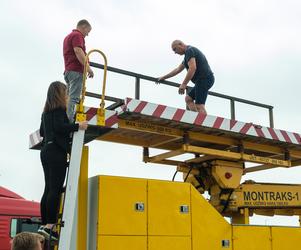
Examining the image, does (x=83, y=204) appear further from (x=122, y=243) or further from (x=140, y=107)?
(x=140, y=107)

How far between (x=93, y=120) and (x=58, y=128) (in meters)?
0.44

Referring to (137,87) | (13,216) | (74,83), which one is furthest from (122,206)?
(13,216)

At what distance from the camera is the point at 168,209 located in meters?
5.62

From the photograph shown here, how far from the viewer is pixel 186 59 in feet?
24.2

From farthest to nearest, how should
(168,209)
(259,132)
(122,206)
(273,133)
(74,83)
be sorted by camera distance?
(273,133) → (259,132) → (74,83) → (168,209) → (122,206)

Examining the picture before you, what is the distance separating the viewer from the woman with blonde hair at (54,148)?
4.76m

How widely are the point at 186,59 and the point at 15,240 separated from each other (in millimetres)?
4886

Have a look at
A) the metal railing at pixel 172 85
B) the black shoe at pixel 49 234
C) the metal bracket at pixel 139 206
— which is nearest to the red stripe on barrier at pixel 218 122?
the metal railing at pixel 172 85

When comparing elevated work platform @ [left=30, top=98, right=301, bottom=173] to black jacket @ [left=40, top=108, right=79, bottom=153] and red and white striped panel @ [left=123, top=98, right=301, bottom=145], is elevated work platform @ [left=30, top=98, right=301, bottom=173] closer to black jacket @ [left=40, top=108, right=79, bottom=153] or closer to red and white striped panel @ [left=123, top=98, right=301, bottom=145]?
red and white striped panel @ [left=123, top=98, right=301, bottom=145]

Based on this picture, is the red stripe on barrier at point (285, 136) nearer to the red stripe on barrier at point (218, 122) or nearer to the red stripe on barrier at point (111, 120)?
the red stripe on barrier at point (218, 122)

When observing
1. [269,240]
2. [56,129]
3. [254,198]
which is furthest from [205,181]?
[56,129]

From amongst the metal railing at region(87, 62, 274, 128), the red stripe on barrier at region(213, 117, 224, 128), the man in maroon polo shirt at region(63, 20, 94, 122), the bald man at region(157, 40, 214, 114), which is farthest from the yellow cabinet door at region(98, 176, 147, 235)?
the bald man at region(157, 40, 214, 114)

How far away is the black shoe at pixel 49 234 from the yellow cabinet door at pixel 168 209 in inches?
45.5

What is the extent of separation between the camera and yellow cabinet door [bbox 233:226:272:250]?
6.18 metres
